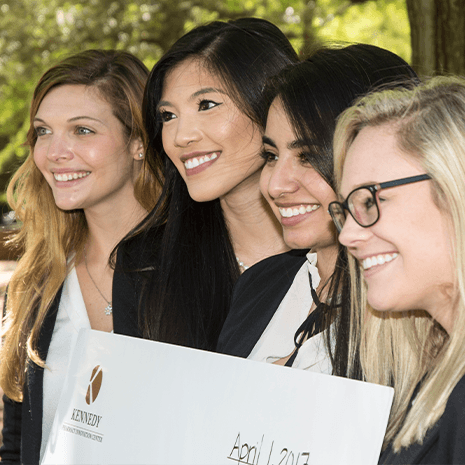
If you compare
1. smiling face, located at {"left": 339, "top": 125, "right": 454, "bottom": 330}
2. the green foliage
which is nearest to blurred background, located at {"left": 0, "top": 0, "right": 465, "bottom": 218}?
the green foliage

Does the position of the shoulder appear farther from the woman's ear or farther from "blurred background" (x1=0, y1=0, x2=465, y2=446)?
"blurred background" (x1=0, y1=0, x2=465, y2=446)

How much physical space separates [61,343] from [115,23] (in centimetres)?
964

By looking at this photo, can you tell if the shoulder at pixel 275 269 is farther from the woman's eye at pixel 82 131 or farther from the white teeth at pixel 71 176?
the woman's eye at pixel 82 131

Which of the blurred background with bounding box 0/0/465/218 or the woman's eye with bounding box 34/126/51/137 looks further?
the blurred background with bounding box 0/0/465/218

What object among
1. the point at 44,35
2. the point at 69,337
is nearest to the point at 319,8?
the point at 44,35

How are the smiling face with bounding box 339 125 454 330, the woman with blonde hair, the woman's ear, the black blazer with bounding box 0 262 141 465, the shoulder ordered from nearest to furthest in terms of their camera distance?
the smiling face with bounding box 339 125 454 330, the shoulder, the black blazer with bounding box 0 262 141 465, the woman with blonde hair, the woman's ear

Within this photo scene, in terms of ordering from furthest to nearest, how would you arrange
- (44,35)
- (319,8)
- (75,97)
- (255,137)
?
(44,35) → (319,8) → (75,97) → (255,137)

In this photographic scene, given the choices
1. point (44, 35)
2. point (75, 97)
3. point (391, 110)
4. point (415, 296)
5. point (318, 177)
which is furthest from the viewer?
point (44, 35)

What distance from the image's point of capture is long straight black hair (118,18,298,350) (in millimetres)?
2521

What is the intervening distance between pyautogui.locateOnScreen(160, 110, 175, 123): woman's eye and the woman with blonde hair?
29 cm

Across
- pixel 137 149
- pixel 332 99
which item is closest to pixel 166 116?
pixel 137 149

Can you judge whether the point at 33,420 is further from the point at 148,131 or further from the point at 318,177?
the point at 318,177

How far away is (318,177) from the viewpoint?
2014 millimetres

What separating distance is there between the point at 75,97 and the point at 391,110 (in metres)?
1.72
